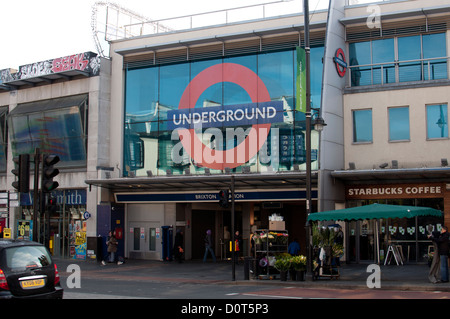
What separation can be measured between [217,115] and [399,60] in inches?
345

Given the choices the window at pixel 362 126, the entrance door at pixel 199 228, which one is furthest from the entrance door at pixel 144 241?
the window at pixel 362 126

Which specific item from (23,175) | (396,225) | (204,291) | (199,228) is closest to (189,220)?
(199,228)

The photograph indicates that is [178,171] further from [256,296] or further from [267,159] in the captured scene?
[256,296]

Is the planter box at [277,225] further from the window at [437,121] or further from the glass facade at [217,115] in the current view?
the window at [437,121]

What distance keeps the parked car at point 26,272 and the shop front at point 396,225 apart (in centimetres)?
1592

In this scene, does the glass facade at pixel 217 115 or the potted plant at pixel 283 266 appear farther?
the glass facade at pixel 217 115

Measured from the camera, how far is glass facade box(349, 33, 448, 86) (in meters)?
24.8

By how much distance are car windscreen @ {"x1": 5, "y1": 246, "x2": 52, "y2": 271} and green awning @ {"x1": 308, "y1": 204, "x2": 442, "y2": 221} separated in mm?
9954

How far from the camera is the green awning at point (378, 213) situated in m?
18.7

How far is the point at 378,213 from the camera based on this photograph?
19.1 m

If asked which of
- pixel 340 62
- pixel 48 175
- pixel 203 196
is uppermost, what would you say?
pixel 340 62

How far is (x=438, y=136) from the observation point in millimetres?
24281

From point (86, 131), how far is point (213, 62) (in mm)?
8090

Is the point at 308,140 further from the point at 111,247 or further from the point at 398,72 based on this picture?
the point at 111,247
